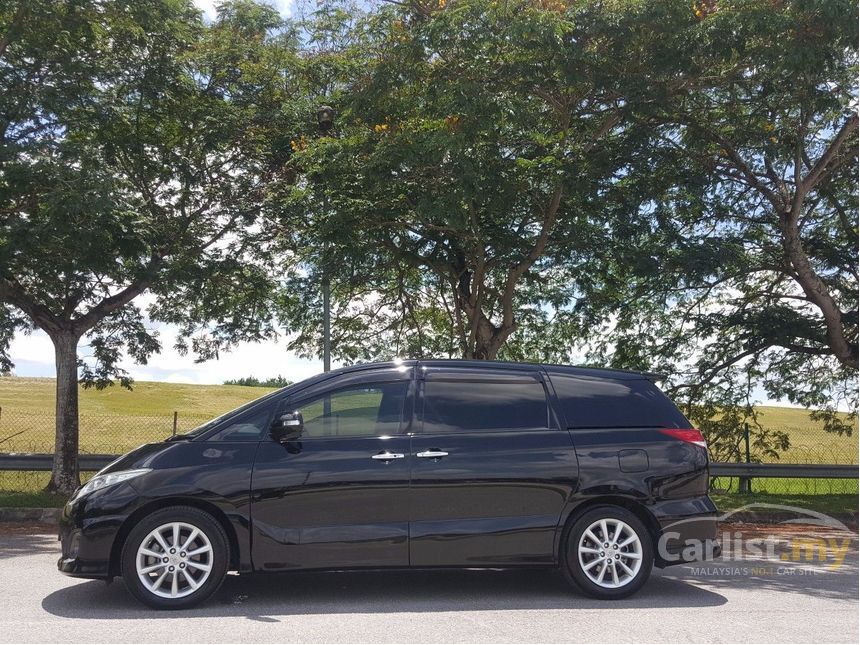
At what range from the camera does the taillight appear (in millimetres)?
7605

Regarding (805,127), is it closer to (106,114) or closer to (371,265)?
(371,265)

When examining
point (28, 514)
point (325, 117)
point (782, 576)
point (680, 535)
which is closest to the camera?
point (680, 535)

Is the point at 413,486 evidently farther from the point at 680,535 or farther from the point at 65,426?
the point at 65,426

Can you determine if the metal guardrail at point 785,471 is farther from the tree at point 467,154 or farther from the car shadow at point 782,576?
the car shadow at point 782,576

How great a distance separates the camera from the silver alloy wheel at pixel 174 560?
22.3 ft

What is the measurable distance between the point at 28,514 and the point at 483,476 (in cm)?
892

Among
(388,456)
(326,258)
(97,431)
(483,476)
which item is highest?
(326,258)

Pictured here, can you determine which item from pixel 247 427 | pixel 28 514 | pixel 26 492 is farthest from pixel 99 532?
pixel 26 492

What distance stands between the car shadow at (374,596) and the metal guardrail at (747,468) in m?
9.68

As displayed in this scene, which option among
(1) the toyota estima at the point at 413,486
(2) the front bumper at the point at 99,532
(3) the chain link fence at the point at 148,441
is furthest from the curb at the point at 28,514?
(2) the front bumper at the point at 99,532

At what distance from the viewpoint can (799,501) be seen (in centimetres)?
1675

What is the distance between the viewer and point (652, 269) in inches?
573

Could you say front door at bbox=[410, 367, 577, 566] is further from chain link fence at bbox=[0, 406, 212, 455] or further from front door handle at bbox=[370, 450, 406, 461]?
chain link fence at bbox=[0, 406, 212, 455]

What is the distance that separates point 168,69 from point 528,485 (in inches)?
465
